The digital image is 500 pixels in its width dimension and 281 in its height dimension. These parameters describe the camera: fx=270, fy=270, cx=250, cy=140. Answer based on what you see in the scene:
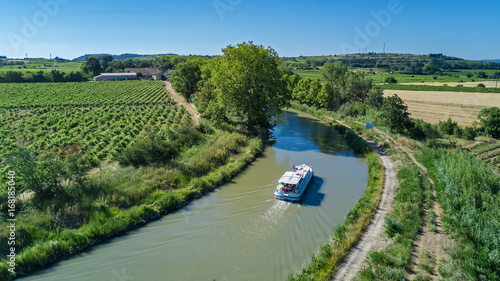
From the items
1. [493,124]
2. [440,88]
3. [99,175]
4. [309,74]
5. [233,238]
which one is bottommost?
[233,238]

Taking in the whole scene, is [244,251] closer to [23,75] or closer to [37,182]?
[37,182]

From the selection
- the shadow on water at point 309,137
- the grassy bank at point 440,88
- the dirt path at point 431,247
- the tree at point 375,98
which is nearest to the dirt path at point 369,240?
the dirt path at point 431,247

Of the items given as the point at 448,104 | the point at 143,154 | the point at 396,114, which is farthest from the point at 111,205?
the point at 448,104

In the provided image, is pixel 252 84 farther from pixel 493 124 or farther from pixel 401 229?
pixel 493 124

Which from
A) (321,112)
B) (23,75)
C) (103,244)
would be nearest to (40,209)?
(103,244)

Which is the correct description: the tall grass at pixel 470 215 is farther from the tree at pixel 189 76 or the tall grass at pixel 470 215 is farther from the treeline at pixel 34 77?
the treeline at pixel 34 77

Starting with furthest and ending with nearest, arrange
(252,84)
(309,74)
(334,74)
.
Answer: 1. (309,74)
2. (334,74)
3. (252,84)
